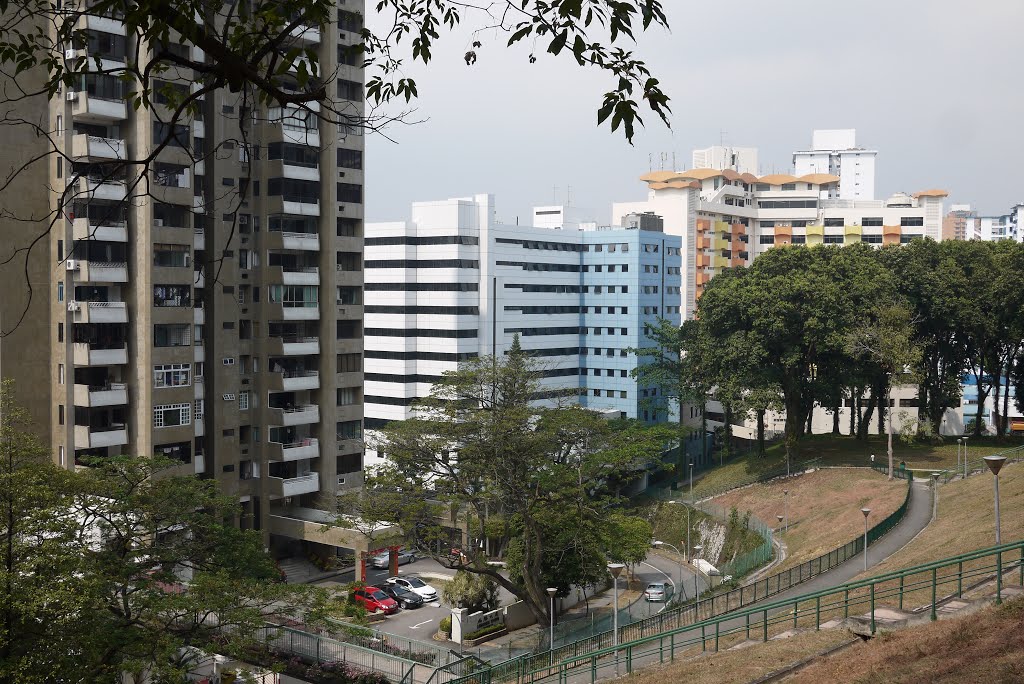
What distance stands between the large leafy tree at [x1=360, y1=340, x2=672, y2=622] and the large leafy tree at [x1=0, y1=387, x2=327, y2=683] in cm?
981

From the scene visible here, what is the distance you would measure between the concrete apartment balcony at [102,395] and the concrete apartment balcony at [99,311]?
2521mm

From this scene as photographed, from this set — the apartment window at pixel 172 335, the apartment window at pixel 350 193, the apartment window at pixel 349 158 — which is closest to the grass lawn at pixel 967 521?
the apartment window at pixel 172 335

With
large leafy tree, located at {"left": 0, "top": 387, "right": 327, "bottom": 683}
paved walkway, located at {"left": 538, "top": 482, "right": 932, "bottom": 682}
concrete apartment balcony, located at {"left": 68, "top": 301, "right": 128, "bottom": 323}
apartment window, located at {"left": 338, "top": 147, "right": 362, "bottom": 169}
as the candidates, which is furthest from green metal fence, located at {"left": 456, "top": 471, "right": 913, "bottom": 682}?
apartment window, located at {"left": 338, "top": 147, "right": 362, "bottom": 169}

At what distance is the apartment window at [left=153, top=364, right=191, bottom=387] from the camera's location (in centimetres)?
3794

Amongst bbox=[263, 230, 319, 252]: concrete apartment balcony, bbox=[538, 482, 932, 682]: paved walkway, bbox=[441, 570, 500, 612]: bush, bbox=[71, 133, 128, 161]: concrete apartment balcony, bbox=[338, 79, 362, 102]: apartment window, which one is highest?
bbox=[338, 79, 362, 102]: apartment window

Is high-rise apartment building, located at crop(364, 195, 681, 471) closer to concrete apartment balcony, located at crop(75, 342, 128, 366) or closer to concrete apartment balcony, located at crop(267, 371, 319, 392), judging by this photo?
concrete apartment balcony, located at crop(267, 371, 319, 392)

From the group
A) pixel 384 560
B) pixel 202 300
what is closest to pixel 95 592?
pixel 202 300

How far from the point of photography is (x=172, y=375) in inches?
1513

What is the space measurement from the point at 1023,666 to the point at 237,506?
76.9 feet

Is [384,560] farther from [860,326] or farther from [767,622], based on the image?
[767,622]

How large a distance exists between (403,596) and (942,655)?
1235 inches

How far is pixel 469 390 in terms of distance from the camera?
127ft

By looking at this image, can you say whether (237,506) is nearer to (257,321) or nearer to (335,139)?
(257,321)

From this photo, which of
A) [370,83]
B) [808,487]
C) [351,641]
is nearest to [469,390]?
[351,641]
